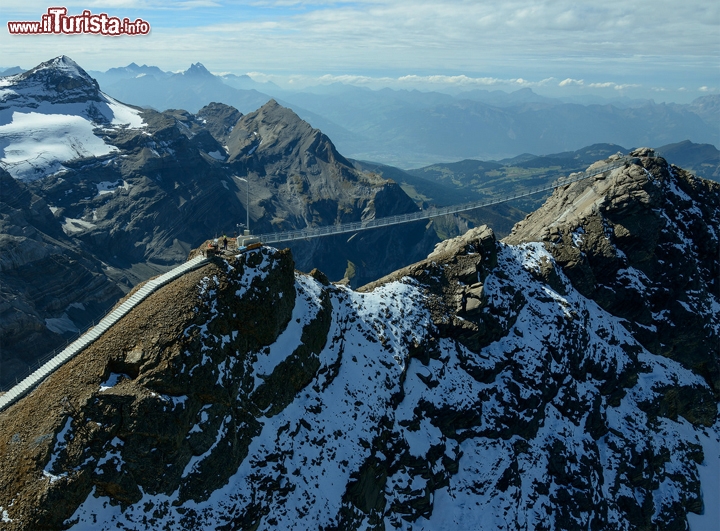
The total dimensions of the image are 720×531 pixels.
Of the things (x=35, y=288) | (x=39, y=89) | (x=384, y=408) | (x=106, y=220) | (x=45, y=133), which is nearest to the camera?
(x=384, y=408)

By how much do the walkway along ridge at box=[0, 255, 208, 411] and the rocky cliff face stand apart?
81cm

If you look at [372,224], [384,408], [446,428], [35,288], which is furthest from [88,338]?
[35,288]

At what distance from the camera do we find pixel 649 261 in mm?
64125

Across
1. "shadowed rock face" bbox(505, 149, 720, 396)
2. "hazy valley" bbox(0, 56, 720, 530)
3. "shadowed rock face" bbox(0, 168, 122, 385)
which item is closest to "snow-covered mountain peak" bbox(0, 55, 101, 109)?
"shadowed rock face" bbox(0, 168, 122, 385)

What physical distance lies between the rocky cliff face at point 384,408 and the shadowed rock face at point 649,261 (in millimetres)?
558

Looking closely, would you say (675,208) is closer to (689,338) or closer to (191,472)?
(689,338)

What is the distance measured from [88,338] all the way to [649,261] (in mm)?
67215

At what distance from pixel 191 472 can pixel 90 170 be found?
16566cm

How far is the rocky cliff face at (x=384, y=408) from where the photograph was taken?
97.6 ft

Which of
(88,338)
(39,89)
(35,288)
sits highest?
(39,89)

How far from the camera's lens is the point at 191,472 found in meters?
31.6

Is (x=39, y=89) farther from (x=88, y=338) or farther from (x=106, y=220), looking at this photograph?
(x=88, y=338)

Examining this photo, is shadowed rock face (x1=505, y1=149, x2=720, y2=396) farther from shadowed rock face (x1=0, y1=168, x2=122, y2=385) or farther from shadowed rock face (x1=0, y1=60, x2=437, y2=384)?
shadowed rock face (x1=0, y1=60, x2=437, y2=384)

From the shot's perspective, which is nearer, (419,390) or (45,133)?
(419,390)
